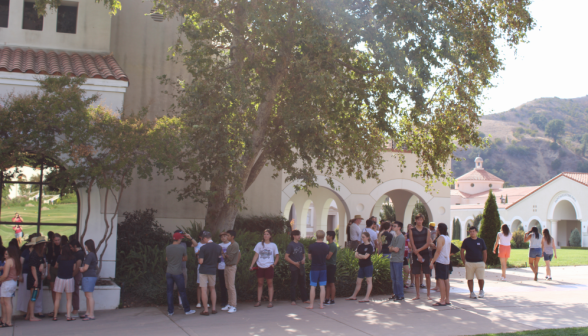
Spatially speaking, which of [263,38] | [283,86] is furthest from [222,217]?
[263,38]

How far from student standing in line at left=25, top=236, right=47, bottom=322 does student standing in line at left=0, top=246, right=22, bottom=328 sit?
0.48 meters

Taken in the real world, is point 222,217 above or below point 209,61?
below

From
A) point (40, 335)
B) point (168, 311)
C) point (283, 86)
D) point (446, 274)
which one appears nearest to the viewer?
point (40, 335)

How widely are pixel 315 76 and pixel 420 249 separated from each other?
459 cm

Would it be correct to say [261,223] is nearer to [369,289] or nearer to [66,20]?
[369,289]

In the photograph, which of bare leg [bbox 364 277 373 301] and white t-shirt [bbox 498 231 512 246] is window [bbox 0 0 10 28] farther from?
white t-shirt [bbox 498 231 512 246]

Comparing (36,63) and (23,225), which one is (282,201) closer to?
(23,225)

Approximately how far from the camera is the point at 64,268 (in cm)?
931

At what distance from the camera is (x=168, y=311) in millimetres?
9633

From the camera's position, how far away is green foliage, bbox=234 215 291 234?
1811 centimetres

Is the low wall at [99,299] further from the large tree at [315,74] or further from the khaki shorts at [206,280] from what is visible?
the large tree at [315,74]

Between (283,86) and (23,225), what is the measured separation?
8.55 m

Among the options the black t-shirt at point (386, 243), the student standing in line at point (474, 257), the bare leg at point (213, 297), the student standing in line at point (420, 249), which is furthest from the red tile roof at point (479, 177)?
the bare leg at point (213, 297)

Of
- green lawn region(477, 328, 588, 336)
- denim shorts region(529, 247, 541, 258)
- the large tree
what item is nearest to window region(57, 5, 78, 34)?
the large tree
